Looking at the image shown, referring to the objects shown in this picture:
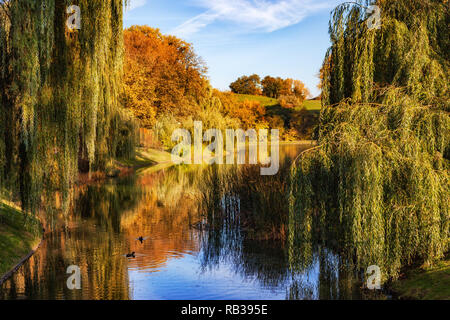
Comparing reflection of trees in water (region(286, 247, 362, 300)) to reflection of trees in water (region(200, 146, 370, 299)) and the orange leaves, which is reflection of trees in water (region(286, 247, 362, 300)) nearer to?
reflection of trees in water (region(200, 146, 370, 299))

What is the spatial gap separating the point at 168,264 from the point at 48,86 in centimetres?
453

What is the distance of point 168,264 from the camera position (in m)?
10.3

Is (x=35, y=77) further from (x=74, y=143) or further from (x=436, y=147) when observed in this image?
(x=436, y=147)

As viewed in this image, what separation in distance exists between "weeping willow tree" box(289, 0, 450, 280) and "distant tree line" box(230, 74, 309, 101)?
88.1 m

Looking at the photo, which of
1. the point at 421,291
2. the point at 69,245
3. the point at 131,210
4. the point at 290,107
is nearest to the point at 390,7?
the point at 421,291

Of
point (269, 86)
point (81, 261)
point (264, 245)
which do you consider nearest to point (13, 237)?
point (81, 261)

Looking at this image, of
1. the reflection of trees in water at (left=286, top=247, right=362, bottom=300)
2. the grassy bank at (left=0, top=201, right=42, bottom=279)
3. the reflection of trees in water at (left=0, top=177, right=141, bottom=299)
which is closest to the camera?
the reflection of trees in water at (left=286, top=247, right=362, bottom=300)

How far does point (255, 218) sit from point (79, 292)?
5.43 m

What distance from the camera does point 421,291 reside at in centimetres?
740

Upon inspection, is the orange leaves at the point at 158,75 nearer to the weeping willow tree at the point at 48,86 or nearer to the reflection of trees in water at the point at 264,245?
the reflection of trees in water at the point at 264,245

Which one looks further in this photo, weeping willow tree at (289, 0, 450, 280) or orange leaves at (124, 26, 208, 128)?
orange leaves at (124, 26, 208, 128)

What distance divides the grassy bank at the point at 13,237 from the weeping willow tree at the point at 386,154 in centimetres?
527

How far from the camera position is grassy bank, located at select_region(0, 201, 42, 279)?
377 inches

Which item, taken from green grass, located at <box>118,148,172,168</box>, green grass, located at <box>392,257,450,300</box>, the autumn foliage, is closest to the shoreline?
green grass, located at <box>392,257,450,300</box>
